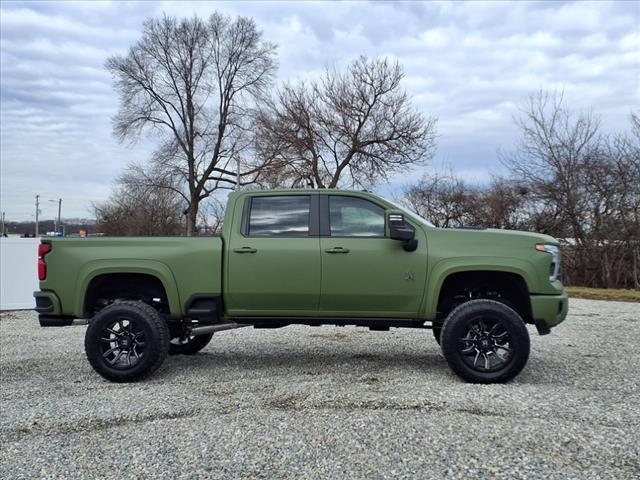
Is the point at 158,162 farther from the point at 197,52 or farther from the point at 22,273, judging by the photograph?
the point at 22,273

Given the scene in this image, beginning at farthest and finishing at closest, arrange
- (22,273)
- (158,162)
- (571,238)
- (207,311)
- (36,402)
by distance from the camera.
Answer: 1. (158,162)
2. (571,238)
3. (22,273)
4. (207,311)
5. (36,402)

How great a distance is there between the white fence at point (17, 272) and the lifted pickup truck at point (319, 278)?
6923 mm

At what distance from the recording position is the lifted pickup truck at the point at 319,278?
5020 mm

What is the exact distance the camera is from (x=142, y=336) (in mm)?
5293

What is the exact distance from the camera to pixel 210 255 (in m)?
5.31

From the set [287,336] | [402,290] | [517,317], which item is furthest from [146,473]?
[287,336]

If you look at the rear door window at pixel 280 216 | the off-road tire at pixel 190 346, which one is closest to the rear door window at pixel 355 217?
the rear door window at pixel 280 216

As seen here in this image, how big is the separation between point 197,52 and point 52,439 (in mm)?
31805

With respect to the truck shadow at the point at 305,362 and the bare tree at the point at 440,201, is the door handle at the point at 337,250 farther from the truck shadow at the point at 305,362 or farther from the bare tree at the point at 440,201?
the bare tree at the point at 440,201

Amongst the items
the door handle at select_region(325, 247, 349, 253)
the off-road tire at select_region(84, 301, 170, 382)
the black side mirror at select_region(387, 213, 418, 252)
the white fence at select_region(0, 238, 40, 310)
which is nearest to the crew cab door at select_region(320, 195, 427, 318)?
the door handle at select_region(325, 247, 349, 253)

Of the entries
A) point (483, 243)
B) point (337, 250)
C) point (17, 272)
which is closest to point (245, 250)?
point (337, 250)

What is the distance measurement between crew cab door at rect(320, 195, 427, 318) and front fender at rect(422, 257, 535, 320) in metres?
0.09

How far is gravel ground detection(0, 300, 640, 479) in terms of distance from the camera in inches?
130

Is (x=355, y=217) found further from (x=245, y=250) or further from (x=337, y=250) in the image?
(x=245, y=250)
